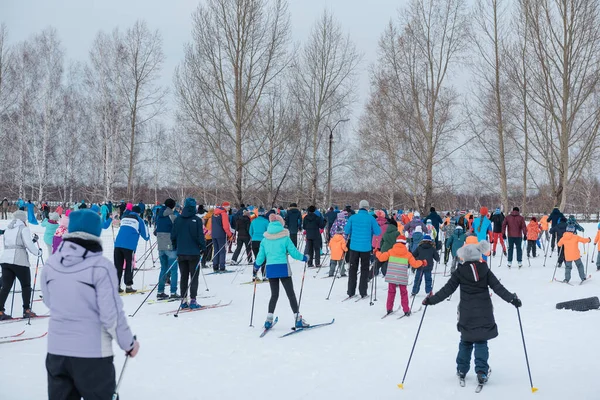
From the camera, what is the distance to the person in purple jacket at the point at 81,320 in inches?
107

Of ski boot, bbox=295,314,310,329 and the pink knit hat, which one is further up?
the pink knit hat

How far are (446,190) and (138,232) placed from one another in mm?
17994

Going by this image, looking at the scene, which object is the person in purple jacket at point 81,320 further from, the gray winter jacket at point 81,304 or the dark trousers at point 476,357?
the dark trousers at point 476,357

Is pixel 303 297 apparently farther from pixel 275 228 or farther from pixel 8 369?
pixel 8 369

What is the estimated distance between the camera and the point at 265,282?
36.3 ft

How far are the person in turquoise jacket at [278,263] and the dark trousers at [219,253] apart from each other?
5814 mm

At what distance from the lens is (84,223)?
9.45ft

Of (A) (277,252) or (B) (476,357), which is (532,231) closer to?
(A) (277,252)

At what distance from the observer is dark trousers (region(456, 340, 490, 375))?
4668 mm

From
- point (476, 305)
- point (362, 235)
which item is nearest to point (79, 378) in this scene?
point (476, 305)

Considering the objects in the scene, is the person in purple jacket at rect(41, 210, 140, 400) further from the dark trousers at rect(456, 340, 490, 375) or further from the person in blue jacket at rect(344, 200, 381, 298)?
the person in blue jacket at rect(344, 200, 381, 298)

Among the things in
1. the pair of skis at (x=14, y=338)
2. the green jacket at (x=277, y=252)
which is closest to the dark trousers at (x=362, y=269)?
the green jacket at (x=277, y=252)

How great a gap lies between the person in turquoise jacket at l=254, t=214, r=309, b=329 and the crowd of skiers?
2 centimetres

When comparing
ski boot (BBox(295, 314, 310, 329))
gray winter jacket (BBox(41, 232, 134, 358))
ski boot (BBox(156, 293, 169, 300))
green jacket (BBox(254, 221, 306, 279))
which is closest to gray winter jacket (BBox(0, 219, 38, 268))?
ski boot (BBox(156, 293, 169, 300))
